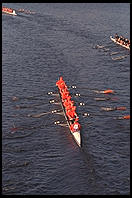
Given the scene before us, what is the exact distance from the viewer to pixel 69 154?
149ft

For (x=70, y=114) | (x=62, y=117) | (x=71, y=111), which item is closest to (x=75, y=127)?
(x=70, y=114)

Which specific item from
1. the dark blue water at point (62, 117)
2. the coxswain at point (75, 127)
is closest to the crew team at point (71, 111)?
the coxswain at point (75, 127)

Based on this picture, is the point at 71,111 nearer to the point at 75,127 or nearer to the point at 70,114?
the point at 70,114

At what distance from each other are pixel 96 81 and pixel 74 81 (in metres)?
4.53

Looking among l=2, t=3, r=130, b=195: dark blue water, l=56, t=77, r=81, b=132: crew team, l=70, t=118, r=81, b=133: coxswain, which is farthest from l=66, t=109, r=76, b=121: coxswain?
l=70, t=118, r=81, b=133: coxswain

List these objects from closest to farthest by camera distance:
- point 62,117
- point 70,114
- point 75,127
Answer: point 75,127 → point 70,114 → point 62,117

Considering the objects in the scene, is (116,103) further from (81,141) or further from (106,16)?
(106,16)

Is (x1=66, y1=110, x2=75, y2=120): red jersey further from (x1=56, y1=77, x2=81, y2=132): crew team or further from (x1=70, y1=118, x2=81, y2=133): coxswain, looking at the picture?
(x1=70, y1=118, x2=81, y2=133): coxswain

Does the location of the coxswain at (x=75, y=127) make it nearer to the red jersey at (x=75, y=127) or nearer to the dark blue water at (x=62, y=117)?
the red jersey at (x=75, y=127)

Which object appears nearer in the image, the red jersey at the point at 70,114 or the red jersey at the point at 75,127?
the red jersey at the point at 75,127

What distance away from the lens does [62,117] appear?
55312 mm

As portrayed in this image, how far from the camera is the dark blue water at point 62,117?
133 feet

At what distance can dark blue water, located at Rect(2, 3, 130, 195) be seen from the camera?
4044 centimetres

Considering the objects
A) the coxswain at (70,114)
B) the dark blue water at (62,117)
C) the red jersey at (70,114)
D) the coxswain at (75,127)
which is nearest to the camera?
the dark blue water at (62,117)
